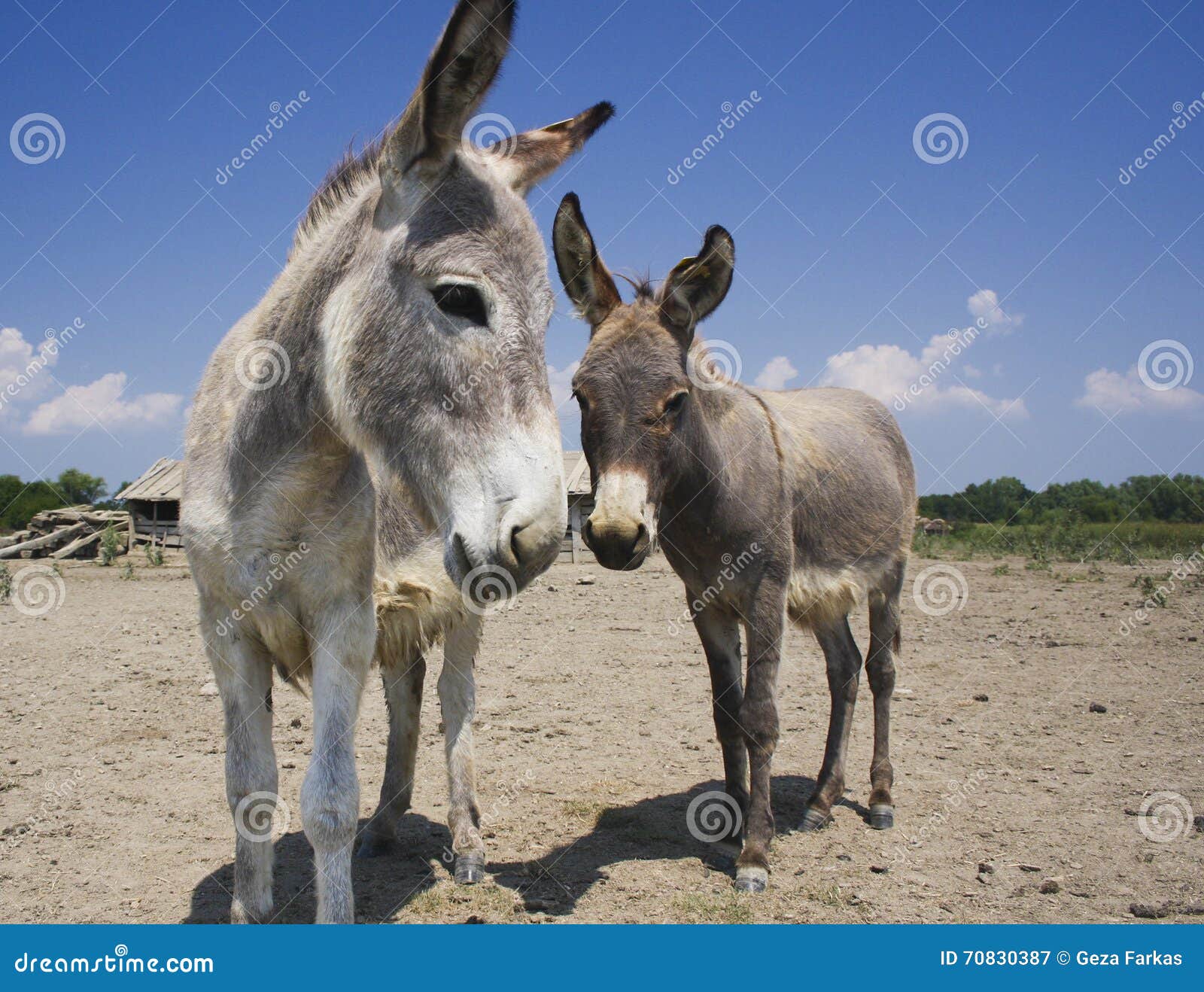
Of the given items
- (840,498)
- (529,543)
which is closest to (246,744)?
(529,543)

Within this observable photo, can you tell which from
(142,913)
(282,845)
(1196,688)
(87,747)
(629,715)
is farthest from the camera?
(1196,688)

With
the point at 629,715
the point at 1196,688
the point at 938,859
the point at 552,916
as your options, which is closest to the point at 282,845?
the point at 552,916

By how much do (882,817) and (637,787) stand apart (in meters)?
1.60

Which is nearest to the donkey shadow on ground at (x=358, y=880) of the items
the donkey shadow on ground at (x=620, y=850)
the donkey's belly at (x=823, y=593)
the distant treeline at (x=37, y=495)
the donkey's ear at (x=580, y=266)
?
the donkey shadow on ground at (x=620, y=850)

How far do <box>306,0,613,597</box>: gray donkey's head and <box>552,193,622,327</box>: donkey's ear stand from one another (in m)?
1.88

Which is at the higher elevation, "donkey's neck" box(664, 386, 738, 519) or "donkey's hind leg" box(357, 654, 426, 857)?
"donkey's neck" box(664, 386, 738, 519)

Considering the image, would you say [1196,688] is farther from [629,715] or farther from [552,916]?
[552,916]

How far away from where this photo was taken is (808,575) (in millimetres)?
5227

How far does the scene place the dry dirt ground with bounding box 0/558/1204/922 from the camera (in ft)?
13.1

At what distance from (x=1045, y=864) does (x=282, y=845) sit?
421cm

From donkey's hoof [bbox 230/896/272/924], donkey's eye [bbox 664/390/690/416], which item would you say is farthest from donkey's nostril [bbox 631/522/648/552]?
donkey's hoof [bbox 230/896/272/924]

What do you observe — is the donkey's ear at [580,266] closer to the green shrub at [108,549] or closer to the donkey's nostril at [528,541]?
the donkey's nostril at [528,541]

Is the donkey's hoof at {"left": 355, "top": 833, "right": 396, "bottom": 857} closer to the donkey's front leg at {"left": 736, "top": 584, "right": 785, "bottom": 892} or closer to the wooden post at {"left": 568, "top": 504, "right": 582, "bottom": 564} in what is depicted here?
the donkey's front leg at {"left": 736, "top": 584, "right": 785, "bottom": 892}

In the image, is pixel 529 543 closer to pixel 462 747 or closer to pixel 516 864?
pixel 462 747
